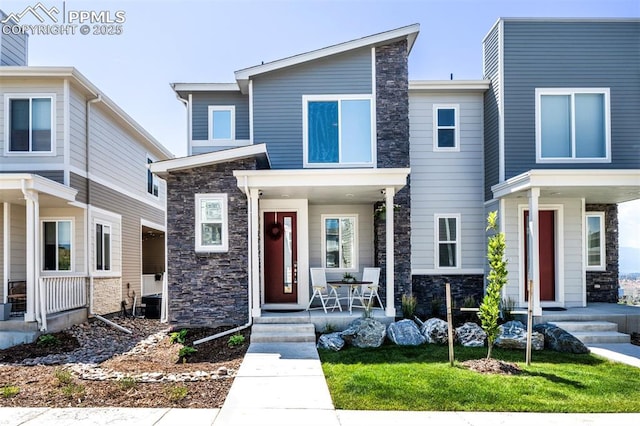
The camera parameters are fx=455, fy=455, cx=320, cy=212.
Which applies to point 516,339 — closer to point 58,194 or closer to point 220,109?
point 220,109

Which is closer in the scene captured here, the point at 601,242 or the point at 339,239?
the point at 339,239

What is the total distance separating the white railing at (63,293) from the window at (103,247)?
1170mm

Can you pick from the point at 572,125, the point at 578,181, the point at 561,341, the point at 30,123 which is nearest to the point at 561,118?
the point at 572,125

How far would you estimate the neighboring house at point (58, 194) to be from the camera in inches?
380

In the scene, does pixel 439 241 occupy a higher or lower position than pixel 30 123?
lower

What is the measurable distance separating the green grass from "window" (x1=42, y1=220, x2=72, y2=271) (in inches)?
311

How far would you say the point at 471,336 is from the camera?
8469mm

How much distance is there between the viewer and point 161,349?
28.4ft

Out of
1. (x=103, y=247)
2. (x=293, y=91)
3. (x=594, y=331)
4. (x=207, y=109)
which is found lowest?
(x=594, y=331)

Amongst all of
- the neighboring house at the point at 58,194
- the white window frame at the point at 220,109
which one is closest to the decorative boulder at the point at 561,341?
the white window frame at the point at 220,109

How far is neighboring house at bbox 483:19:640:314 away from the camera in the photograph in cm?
1105

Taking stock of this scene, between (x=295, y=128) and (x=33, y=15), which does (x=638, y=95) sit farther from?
(x=33, y=15)

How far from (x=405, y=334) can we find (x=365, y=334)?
810mm

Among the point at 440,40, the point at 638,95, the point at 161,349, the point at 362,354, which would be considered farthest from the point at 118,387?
the point at 638,95
